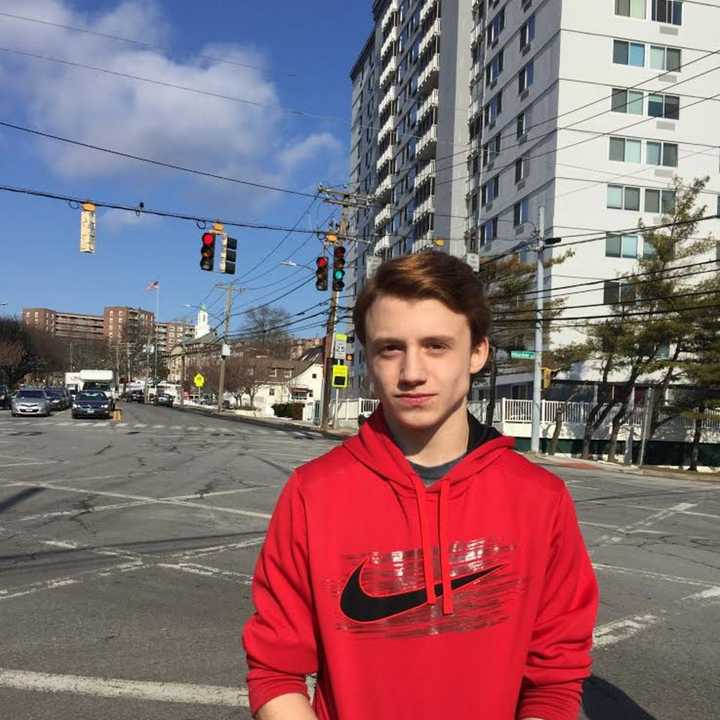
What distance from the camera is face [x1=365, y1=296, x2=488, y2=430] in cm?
175

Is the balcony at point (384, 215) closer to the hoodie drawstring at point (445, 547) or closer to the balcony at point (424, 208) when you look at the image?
the balcony at point (424, 208)

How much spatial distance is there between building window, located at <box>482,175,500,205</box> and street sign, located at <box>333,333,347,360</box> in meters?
15.4

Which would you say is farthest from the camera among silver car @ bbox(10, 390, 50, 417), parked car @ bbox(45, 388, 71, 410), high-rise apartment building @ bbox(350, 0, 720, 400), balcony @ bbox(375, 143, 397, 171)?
balcony @ bbox(375, 143, 397, 171)

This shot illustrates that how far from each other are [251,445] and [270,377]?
3052 inches

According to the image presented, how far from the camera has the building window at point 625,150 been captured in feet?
125

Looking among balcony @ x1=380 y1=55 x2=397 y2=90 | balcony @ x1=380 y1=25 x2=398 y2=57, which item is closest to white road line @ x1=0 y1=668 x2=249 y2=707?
balcony @ x1=380 y1=55 x2=397 y2=90

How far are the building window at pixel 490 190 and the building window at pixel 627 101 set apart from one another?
833 centimetres

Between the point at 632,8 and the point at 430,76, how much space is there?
872 inches

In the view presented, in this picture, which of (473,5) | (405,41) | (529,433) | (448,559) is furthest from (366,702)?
(405,41)

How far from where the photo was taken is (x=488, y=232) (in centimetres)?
4566

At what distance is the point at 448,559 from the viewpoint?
1.69 metres

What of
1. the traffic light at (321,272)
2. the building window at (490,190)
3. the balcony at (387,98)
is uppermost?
the balcony at (387,98)

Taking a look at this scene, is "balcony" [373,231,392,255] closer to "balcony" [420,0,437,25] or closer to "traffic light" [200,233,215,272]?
"balcony" [420,0,437,25]

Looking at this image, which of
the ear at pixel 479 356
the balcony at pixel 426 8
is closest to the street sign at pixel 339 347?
the ear at pixel 479 356
